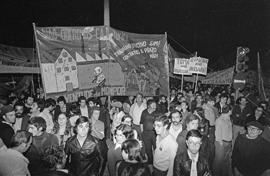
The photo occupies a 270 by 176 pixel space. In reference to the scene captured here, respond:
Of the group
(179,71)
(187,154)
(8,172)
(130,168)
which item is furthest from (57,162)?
(179,71)

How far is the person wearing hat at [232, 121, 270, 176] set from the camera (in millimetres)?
5301

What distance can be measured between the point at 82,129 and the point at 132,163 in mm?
1388

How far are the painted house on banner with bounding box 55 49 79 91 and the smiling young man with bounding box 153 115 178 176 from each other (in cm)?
362

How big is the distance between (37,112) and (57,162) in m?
3.85

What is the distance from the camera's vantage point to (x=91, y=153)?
4.77 m

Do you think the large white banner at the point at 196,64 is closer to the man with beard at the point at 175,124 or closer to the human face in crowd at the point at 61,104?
the human face in crowd at the point at 61,104

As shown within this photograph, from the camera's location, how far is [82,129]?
189 inches

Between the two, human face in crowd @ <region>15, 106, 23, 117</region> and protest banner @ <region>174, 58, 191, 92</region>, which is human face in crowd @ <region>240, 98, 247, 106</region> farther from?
human face in crowd @ <region>15, 106, 23, 117</region>

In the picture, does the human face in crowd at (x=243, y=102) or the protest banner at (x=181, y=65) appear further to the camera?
the protest banner at (x=181, y=65)

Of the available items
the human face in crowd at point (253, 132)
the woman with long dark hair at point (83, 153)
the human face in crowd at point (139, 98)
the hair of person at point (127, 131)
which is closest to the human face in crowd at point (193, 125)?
the human face in crowd at point (253, 132)

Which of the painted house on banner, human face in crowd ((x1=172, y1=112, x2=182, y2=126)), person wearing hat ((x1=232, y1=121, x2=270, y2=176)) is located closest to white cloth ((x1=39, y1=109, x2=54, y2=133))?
the painted house on banner

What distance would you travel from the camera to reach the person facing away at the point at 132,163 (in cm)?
365

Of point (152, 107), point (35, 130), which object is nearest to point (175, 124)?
point (152, 107)

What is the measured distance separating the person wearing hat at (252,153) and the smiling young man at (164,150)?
1.22 m
